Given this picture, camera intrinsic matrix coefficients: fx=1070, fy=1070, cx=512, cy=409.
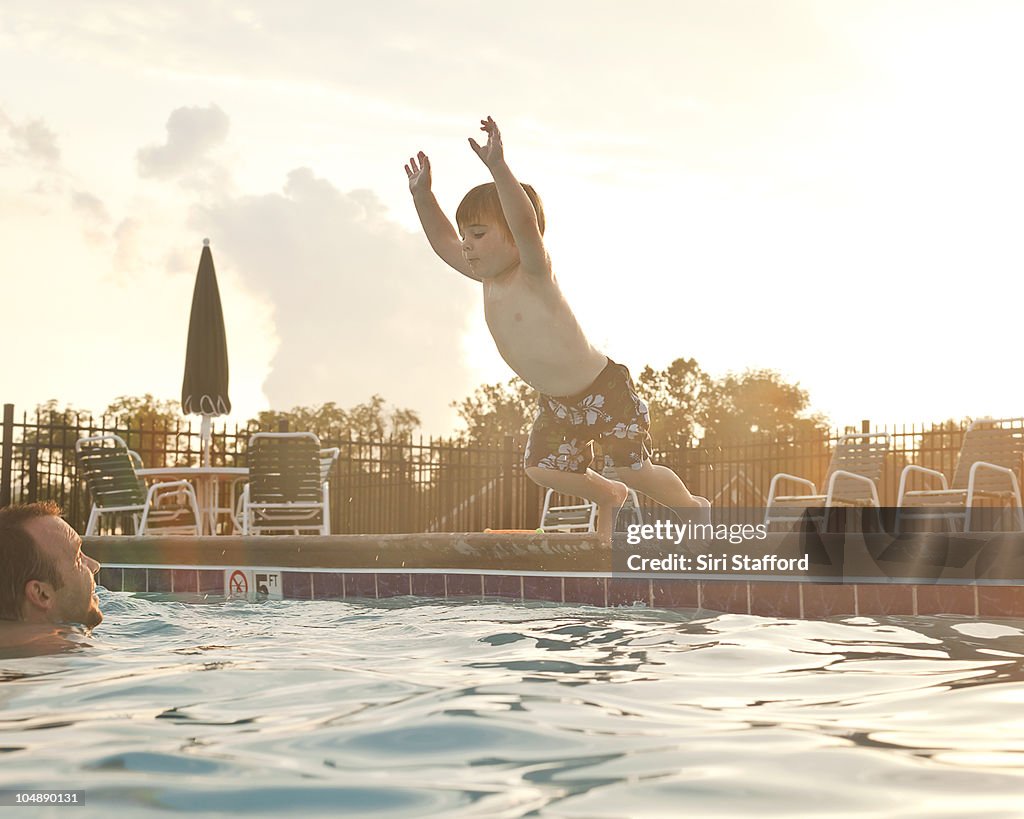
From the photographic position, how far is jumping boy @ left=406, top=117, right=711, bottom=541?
5156mm

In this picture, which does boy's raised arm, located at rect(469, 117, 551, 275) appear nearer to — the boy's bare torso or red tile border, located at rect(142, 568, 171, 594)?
the boy's bare torso

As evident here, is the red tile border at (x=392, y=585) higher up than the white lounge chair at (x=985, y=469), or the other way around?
the white lounge chair at (x=985, y=469)

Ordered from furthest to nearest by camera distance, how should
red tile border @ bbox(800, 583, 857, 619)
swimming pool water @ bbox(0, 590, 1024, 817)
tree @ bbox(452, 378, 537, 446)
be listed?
tree @ bbox(452, 378, 537, 446), red tile border @ bbox(800, 583, 857, 619), swimming pool water @ bbox(0, 590, 1024, 817)

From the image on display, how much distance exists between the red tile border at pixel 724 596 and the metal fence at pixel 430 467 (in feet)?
34.4

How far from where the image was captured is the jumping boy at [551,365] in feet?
16.9

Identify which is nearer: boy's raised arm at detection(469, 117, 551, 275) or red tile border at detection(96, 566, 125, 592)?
boy's raised arm at detection(469, 117, 551, 275)

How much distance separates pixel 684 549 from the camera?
4.55 metres

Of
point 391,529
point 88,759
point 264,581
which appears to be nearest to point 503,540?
point 264,581

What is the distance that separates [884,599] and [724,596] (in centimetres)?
66

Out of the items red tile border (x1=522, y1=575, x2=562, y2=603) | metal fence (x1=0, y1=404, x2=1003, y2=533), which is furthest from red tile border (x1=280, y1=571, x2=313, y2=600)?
metal fence (x1=0, y1=404, x2=1003, y2=533)

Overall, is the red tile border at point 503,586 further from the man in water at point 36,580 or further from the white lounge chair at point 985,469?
the white lounge chair at point 985,469

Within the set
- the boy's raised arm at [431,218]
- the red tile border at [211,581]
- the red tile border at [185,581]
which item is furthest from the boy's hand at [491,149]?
the red tile border at [185,581]

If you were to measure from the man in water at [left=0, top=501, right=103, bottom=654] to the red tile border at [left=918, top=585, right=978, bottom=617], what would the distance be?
9.77ft

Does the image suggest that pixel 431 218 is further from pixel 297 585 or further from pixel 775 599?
pixel 775 599
